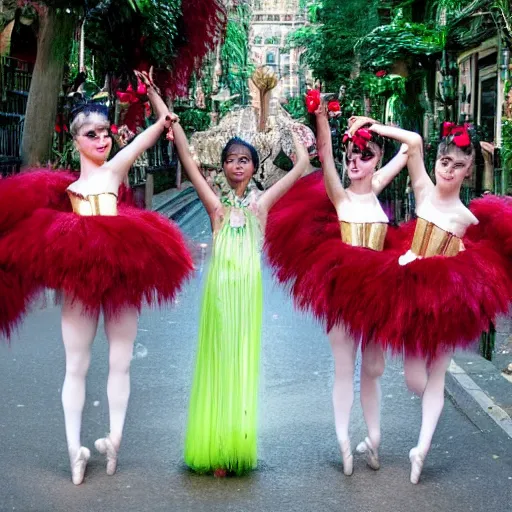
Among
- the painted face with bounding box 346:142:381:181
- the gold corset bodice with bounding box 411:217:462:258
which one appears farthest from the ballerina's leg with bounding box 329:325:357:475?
the painted face with bounding box 346:142:381:181

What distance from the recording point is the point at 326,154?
5363mm

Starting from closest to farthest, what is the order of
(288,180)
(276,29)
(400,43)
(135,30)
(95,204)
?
(95,204), (288,180), (135,30), (400,43), (276,29)

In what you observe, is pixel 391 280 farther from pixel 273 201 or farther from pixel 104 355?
pixel 104 355

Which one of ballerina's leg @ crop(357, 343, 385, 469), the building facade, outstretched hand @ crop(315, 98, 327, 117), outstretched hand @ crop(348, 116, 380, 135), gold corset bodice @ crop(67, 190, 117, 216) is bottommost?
ballerina's leg @ crop(357, 343, 385, 469)

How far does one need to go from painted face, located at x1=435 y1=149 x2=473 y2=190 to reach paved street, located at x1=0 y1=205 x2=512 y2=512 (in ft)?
5.27

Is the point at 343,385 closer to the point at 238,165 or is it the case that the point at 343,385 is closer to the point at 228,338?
the point at 228,338

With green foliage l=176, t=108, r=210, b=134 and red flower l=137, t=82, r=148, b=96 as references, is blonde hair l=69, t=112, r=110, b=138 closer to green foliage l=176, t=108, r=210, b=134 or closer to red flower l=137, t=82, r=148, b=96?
red flower l=137, t=82, r=148, b=96

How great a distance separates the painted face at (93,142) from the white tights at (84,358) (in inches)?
31.0

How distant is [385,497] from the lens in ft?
16.7

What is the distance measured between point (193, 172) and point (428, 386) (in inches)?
67.1

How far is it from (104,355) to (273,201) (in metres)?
3.91

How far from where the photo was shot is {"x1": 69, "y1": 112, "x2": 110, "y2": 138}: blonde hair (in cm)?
536

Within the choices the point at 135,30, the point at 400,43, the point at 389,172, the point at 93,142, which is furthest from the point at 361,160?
the point at 400,43

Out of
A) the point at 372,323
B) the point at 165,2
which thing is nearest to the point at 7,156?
the point at 165,2
